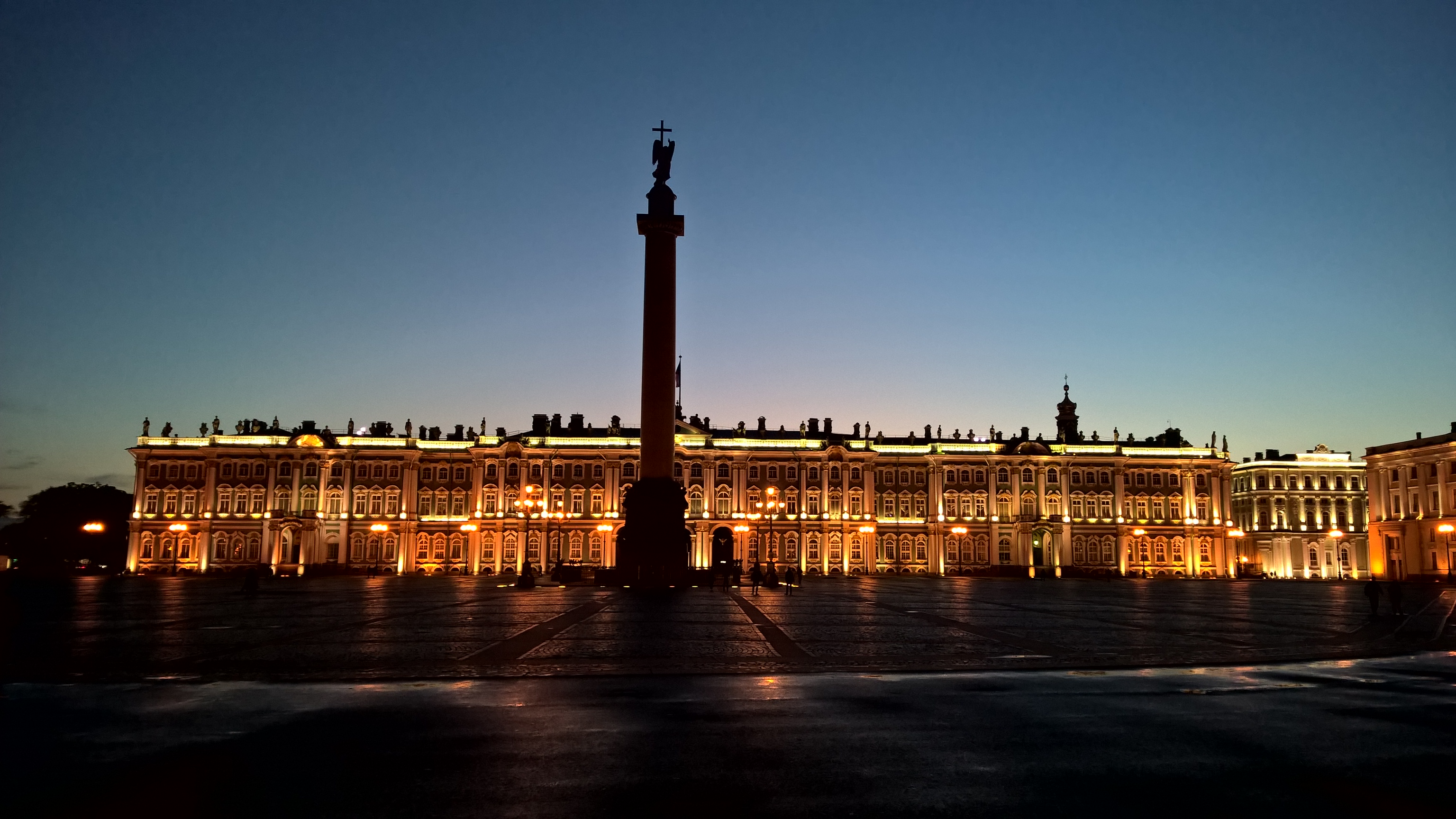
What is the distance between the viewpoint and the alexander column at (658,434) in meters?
43.4

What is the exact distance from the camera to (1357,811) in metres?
7.13

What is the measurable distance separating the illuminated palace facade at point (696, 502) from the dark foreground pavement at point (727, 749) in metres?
73.6

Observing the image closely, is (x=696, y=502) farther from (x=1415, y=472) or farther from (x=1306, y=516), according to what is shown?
(x=1306, y=516)

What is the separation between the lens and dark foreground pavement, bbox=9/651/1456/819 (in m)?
7.27

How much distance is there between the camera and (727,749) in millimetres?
9031

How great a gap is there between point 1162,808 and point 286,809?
19.7 feet

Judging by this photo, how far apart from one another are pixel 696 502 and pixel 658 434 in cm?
4829

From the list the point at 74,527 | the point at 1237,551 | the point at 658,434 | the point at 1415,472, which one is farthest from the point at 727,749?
the point at 1237,551

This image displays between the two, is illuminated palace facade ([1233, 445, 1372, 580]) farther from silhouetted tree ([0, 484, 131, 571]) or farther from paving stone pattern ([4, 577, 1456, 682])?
silhouetted tree ([0, 484, 131, 571])

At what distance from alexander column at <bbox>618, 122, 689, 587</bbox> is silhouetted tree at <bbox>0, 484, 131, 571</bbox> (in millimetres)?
61772

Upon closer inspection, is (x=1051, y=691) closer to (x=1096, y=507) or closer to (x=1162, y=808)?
(x=1162, y=808)

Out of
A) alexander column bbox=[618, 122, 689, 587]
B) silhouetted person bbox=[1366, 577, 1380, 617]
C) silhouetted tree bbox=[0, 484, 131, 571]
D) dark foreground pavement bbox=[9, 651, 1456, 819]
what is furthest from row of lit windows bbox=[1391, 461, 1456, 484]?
silhouetted tree bbox=[0, 484, 131, 571]

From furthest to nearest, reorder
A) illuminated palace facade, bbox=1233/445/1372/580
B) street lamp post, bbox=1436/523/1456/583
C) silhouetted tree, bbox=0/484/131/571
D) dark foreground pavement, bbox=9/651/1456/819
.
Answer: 1. illuminated palace facade, bbox=1233/445/1372/580
2. silhouetted tree, bbox=0/484/131/571
3. street lamp post, bbox=1436/523/1456/583
4. dark foreground pavement, bbox=9/651/1456/819

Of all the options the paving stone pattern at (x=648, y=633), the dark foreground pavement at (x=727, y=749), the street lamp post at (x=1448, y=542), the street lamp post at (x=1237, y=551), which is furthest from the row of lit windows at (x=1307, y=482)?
the dark foreground pavement at (x=727, y=749)
